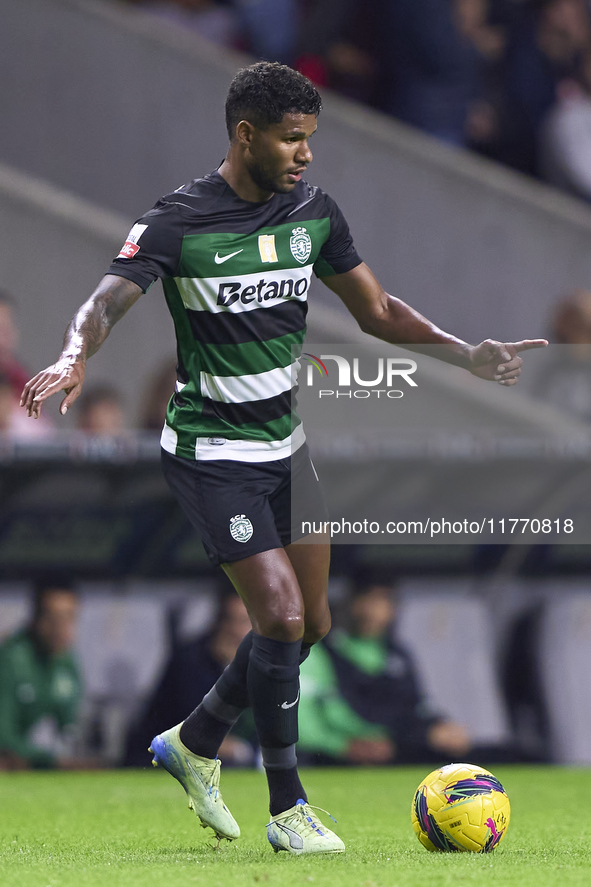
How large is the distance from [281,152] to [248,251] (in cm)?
36

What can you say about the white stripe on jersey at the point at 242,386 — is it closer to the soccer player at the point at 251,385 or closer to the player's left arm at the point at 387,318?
the soccer player at the point at 251,385

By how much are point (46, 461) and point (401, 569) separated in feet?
8.74

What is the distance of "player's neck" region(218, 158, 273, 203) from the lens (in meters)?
4.94

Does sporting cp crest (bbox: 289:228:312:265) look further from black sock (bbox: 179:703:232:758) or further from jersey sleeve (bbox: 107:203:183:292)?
black sock (bbox: 179:703:232:758)

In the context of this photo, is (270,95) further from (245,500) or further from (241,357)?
(245,500)

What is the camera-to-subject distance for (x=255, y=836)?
5598 millimetres

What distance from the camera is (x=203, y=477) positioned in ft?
16.1

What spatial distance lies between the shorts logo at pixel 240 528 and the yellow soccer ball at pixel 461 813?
43.5 inches

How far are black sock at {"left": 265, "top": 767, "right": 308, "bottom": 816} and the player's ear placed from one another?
2.19 metres

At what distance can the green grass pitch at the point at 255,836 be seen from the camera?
413cm

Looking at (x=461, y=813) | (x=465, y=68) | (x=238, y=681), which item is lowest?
(x=461, y=813)

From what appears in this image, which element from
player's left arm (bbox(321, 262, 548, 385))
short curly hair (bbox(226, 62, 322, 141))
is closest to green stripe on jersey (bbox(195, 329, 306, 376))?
player's left arm (bbox(321, 262, 548, 385))

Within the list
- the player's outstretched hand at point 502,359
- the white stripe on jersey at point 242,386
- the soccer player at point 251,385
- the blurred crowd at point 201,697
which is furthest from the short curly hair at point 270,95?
the blurred crowd at point 201,697

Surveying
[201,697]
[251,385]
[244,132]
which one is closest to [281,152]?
[244,132]
